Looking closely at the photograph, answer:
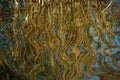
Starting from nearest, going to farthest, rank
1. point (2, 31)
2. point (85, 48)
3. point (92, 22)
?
point (85, 48)
point (2, 31)
point (92, 22)

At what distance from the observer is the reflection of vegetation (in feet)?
12.2

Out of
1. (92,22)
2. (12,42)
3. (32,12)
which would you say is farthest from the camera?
(32,12)

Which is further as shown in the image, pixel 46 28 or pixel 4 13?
pixel 4 13

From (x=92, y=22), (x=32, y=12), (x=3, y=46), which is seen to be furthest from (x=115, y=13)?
(x=3, y=46)

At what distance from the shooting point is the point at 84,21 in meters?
6.00

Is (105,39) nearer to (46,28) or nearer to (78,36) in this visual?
(78,36)

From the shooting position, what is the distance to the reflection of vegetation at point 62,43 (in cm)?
371

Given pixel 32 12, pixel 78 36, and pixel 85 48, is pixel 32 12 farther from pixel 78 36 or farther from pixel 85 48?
pixel 85 48

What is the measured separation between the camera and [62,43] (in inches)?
188

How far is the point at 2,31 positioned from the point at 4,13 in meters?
1.82

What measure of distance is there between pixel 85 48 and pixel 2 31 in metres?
1.57

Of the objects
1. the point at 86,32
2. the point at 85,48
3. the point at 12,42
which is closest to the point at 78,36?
the point at 86,32

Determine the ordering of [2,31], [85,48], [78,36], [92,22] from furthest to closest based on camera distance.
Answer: [92,22] → [2,31] → [78,36] → [85,48]

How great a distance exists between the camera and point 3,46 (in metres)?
4.66
